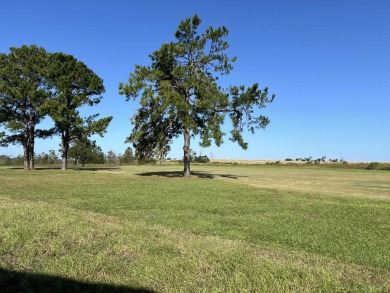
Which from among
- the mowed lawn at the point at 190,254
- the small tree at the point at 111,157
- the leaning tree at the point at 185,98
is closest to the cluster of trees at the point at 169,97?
the leaning tree at the point at 185,98

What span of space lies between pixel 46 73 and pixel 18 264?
41848mm

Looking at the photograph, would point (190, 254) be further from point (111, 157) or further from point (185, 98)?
point (111, 157)

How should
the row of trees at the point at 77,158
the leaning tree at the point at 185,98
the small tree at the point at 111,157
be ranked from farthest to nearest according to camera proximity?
the small tree at the point at 111,157, the row of trees at the point at 77,158, the leaning tree at the point at 185,98

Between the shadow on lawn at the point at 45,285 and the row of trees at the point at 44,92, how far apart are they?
38.3 meters

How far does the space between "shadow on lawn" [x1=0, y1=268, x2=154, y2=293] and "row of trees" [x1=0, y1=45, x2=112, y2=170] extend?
38.3m

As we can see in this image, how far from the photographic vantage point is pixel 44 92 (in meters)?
42.8

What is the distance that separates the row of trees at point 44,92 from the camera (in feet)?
139

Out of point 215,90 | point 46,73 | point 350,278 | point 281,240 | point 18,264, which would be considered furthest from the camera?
point 46,73

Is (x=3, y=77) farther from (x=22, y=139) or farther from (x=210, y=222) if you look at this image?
(x=210, y=222)

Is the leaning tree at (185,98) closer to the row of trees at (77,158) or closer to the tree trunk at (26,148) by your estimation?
the tree trunk at (26,148)

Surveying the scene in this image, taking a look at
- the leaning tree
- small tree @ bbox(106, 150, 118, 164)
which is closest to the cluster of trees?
the leaning tree

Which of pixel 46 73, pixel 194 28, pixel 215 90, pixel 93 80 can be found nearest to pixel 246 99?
pixel 215 90

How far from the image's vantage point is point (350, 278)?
499cm

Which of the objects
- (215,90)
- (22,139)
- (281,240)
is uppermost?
(215,90)
